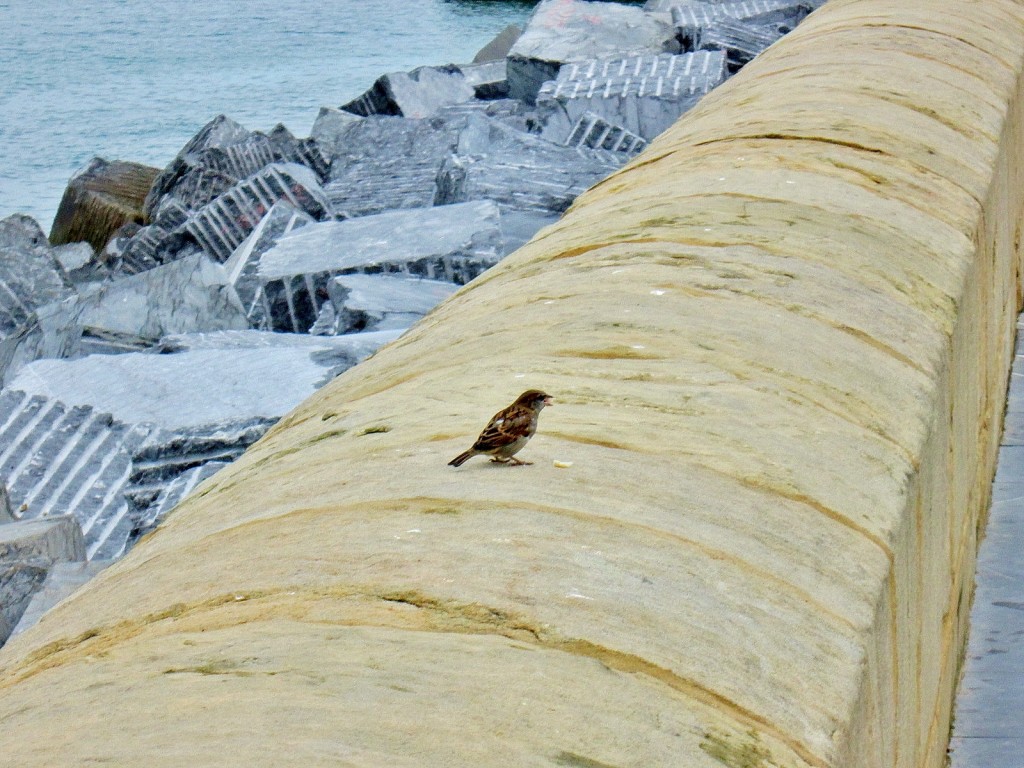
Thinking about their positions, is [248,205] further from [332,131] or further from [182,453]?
[182,453]

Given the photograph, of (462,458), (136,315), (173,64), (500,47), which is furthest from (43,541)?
(173,64)

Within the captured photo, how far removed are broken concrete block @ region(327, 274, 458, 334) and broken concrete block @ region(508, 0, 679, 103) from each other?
6047mm

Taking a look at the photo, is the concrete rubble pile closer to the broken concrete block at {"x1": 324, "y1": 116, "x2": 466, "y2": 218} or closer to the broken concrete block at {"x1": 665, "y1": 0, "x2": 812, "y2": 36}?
the broken concrete block at {"x1": 324, "y1": 116, "x2": 466, "y2": 218}

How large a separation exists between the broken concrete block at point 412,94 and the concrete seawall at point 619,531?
31.5ft

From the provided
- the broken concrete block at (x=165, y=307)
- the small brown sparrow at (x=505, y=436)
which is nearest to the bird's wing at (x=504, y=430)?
the small brown sparrow at (x=505, y=436)

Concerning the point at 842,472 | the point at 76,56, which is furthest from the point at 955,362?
the point at 76,56

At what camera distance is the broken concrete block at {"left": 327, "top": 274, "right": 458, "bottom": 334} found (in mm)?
5379

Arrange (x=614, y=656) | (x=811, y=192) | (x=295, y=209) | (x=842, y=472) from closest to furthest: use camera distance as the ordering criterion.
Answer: (x=614, y=656) < (x=842, y=472) < (x=811, y=192) < (x=295, y=209)

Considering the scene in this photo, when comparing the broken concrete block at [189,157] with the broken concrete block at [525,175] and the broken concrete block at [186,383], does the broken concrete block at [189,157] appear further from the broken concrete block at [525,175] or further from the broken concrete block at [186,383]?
the broken concrete block at [186,383]

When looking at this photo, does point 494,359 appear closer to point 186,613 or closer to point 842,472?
point 842,472

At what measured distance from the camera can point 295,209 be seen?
7582 millimetres

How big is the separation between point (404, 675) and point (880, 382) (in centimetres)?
90

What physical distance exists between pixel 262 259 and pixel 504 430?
216 inches

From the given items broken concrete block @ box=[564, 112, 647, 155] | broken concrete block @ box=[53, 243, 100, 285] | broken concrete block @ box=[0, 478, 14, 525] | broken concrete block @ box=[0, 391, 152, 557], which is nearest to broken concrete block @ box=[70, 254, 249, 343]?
broken concrete block @ box=[0, 391, 152, 557]
